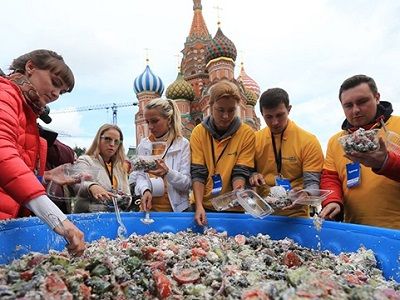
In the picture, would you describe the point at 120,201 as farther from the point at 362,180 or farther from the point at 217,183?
the point at 362,180

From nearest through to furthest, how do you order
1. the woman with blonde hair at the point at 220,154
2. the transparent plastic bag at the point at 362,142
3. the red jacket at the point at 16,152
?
the red jacket at the point at 16,152
the transparent plastic bag at the point at 362,142
the woman with blonde hair at the point at 220,154

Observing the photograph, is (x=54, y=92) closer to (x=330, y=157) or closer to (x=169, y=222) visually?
(x=169, y=222)

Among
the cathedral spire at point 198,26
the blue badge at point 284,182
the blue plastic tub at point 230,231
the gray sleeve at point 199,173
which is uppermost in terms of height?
the cathedral spire at point 198,26

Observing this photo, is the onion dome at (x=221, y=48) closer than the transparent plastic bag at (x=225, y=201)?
No

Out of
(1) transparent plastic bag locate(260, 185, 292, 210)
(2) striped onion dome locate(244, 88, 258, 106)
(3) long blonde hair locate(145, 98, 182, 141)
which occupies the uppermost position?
(2) striped onion dome locate(244, 88, 258, 106)

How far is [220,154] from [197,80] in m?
19.8

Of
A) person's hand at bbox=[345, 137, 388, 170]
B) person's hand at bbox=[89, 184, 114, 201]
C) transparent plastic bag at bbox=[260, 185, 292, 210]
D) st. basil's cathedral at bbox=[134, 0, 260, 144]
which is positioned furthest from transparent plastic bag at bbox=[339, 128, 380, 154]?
st. basil's cathedral at bbox=[134, 0, 260, 144]

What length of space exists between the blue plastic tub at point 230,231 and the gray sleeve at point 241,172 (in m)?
0.24

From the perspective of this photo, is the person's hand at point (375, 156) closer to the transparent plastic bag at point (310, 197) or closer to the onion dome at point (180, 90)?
the transparent plastic bag at point (310, 197)

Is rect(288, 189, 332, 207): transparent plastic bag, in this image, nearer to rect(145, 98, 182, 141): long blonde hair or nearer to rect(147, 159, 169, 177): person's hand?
rect(147, 159, 169, 177): person's hand

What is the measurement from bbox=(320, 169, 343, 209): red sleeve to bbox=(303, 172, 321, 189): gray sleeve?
0.10 ft

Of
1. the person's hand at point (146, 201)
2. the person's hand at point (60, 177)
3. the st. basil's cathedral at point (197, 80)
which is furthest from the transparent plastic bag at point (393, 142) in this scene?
the st. basil's cathedral at point (197, 80)

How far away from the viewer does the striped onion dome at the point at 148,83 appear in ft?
73.8

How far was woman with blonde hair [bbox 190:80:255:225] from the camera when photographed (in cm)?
222
